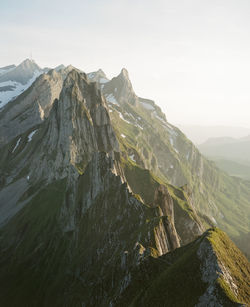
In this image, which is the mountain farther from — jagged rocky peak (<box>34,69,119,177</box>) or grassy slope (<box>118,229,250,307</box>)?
jagged rocky peak (<box>34,69,119,177</box>)

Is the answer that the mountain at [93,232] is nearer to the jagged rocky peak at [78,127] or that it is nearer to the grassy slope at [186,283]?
the grassy slope at [186,283]

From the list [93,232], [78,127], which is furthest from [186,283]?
[78,127]

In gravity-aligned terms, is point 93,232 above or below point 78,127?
below

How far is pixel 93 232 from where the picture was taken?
58.8 metres

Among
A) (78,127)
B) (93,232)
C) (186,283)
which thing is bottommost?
(93,232)

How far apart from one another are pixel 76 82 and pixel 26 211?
239 ft

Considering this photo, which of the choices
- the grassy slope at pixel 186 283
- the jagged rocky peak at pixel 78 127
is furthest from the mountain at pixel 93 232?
the jagged rocky peak at pixel 78 127

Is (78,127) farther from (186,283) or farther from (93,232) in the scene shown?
(186,283)

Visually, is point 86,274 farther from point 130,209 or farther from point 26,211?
point 26,211

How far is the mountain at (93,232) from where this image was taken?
24.4m

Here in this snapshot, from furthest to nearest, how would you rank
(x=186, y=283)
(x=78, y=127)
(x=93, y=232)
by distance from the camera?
1. (x=78, y=127)
2. (x=93, y=232)
3. (x=186, y=283)

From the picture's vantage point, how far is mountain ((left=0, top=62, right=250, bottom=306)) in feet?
80.1

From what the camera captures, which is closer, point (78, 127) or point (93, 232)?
point (93, 232)

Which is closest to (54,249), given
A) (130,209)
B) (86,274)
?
(86,274)
